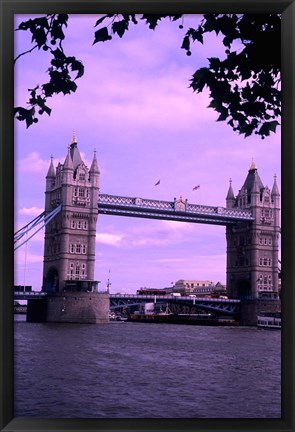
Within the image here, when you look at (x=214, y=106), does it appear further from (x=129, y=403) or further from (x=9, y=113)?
(x=129, y=403)

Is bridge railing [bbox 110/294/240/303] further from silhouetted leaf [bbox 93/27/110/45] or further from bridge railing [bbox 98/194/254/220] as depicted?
silhouetted leaf [bbox 93/27/110/45]

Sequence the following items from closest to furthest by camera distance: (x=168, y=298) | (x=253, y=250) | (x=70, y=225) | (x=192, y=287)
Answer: (x=70, y=225) → (x=168, y=298) → (x=253, y=250) → (x=192, y=287)

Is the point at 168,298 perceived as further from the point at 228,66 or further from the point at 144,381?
the point at 228,66

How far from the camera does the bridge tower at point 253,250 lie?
123 feet

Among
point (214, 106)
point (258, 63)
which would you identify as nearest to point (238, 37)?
point (258, 63)

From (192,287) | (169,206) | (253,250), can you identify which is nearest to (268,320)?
(253,250)

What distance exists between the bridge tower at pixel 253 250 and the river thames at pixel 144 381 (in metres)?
19.6

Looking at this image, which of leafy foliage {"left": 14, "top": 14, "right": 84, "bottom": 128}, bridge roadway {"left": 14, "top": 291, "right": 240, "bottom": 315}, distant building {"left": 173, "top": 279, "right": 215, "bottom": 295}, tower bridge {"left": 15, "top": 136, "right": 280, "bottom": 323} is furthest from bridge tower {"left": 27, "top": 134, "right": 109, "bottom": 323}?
leafy foliage {"left": 14, "top": 14, "right": 84, "bottom": 128}

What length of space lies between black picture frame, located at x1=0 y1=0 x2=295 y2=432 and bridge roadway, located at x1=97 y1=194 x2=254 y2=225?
93.0 feet

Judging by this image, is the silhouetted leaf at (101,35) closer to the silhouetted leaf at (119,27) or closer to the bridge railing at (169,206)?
the silhouetted leaf at (119,27)

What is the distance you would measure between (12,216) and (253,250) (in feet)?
121

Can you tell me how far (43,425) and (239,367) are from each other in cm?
975

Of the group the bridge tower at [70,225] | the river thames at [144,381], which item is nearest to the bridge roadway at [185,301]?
the bridge tower at [70,225]

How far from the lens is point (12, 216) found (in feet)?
10.6
